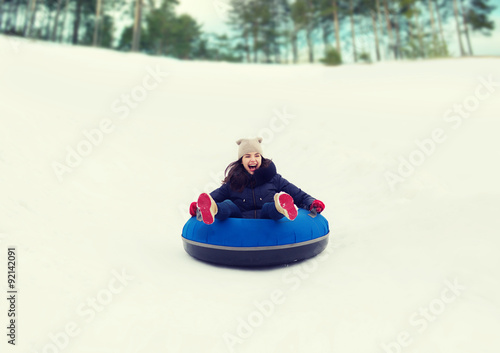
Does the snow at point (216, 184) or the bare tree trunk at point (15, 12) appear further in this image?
the bare tree trunk at point (15, 12)

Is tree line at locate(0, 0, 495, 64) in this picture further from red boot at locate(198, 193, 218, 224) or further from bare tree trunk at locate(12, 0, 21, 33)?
red boot at locate(198, 193, 218, 224)

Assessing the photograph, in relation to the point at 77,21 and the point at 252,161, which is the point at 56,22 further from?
the point at 252,161

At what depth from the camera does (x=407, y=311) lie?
2.52 meters

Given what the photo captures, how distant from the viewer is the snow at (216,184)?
2336 millimetres

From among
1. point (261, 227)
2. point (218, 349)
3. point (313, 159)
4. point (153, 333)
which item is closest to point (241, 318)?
point (218, 349)

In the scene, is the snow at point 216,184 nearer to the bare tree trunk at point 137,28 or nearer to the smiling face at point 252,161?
the smiling face at point 252,161

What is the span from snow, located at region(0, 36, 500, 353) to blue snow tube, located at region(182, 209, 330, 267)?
0.16 metres

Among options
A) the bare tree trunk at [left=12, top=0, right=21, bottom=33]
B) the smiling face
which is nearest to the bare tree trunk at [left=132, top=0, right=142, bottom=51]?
the smiling face

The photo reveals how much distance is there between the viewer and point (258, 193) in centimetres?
398

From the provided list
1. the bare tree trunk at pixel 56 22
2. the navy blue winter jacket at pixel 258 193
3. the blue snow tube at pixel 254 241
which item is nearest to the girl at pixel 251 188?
the navy blue winter jacket at pixel 258 193

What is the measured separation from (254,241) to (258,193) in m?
0.74

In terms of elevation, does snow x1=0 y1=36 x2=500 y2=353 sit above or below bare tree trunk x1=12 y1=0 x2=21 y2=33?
below

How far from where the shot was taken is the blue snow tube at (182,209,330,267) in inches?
134

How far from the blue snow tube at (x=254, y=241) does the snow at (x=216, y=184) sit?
0.16m
